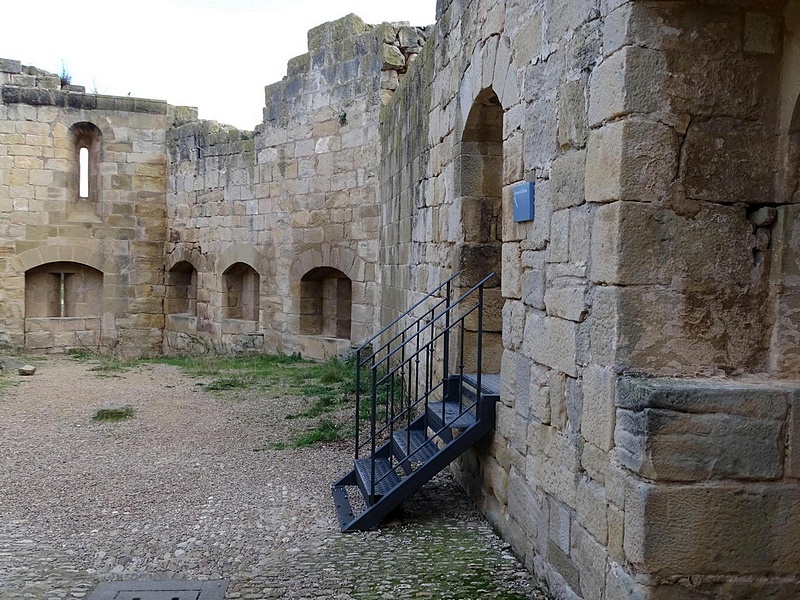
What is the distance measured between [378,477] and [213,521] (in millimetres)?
1095

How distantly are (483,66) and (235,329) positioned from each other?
9.19 m

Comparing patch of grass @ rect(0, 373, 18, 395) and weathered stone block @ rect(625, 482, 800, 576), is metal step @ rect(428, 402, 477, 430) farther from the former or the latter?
patch of grass @ rect(0, 373, 18, 395)

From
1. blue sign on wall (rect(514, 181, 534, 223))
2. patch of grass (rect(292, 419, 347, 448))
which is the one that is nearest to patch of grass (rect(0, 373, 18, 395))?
patch of grass (rect(292, 419, 347, 448))

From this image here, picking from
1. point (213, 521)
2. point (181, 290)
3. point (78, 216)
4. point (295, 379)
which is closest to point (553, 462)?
point (213, 521)

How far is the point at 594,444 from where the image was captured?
327cm

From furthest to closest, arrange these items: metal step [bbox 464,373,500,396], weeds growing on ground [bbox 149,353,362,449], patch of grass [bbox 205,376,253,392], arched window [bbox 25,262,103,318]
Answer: arched window [bbox 25,262,103,318] → patch of grass [bbox 205,376,253,392] → weeds growing on ground [bbox 149,353,362,449] → metal step [bbox 464,373,500,396]

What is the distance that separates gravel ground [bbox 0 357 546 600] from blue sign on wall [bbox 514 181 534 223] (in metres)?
1.86

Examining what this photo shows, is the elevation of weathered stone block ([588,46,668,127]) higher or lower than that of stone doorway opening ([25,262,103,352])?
higher

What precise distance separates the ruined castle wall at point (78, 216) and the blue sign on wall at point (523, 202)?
11968 millimetres

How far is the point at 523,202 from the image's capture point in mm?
4234

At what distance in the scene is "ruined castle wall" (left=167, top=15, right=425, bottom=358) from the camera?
11.3 m

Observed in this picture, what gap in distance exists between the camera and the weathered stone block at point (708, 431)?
2850 mm

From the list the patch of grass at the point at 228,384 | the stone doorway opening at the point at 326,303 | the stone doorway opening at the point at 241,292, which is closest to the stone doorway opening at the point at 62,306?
the stone doorway opening at the point at 241,292

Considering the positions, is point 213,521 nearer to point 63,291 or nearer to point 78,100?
point 63,291
